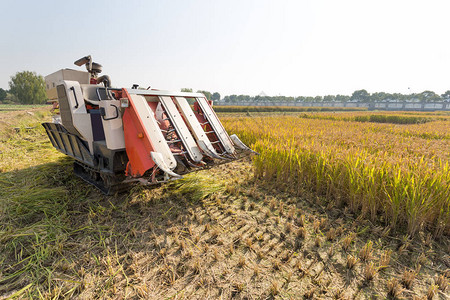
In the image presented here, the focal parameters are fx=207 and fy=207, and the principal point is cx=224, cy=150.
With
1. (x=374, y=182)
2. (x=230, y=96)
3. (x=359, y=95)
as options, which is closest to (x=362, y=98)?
(x=359, y=95)

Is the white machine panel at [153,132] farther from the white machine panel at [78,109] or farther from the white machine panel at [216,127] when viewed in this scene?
the white machine panel at [216,127]

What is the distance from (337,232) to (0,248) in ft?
13.6

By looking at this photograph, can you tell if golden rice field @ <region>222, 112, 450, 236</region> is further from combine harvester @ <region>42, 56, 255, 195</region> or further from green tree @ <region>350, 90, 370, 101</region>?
green tree @ <region>350, 90, 370, 101</region>

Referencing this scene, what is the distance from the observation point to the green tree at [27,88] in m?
51.9

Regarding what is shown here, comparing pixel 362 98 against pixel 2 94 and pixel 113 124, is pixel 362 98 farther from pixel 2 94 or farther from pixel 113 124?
pixel 2 94

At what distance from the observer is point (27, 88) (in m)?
51.9

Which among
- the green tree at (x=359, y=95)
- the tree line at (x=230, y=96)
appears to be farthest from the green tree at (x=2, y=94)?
the green tree at (x=359, y=95)

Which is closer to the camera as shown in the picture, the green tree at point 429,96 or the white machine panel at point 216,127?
the white machine panel at point 216,127

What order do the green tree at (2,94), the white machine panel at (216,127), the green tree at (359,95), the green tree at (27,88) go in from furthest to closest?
1. the green tree at (359,95)
2. the green tree at (2,94)
3. the green tree at (27,88)
4. the white machine panel at (216,127)

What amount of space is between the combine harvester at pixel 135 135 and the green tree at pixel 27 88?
66609 mm

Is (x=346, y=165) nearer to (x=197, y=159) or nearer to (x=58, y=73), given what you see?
(x=197, y=159)

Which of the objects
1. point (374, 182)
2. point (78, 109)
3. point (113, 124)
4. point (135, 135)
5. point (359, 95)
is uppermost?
point (359, 95)

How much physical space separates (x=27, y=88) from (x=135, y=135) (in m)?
70.4

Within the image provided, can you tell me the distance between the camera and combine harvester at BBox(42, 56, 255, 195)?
2.93 metres
